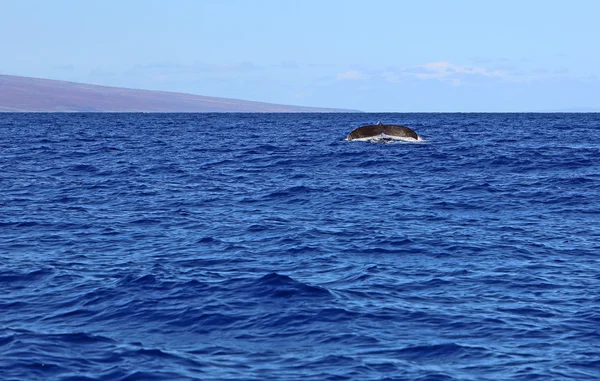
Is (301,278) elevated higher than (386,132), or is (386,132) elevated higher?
(386,132)

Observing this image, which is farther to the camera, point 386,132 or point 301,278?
point 386,132

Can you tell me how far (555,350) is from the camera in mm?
11164

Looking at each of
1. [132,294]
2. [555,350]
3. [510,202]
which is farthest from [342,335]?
[510,202]

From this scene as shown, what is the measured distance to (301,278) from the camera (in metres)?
15.2

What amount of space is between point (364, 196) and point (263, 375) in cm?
1658

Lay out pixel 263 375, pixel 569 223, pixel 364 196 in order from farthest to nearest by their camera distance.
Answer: pixel 364 196
pixel 569 223
pixel 263 375

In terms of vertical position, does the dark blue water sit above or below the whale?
below

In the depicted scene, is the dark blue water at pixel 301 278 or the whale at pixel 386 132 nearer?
the dark blue water at pixel 301 278

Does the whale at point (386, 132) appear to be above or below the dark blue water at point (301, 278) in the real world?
above

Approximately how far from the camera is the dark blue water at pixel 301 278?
424 inches

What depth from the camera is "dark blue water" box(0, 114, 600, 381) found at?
35.3 feet

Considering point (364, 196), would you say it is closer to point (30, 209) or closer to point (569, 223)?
point (569, 223)

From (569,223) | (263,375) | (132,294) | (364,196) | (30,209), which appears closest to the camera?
(263,375)

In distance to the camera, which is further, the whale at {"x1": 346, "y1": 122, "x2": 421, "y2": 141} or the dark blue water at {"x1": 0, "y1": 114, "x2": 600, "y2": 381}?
the whale at {"x1": 346, "y1": 122, "x2": 421, "y2": 141}
